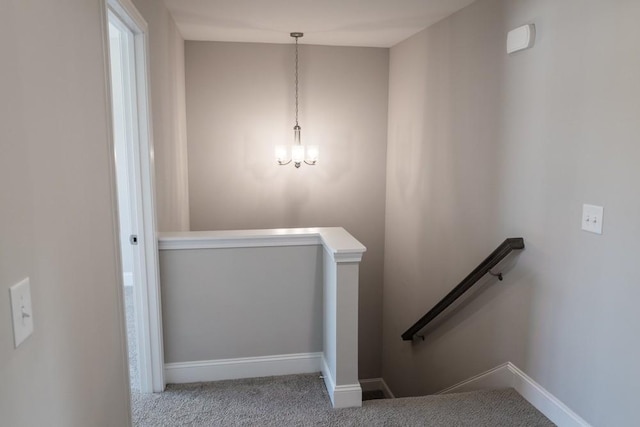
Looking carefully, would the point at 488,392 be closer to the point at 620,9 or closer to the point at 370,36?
the point at 620,9

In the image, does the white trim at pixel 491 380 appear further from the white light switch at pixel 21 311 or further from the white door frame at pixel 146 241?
the white light switch at pixel 21 311

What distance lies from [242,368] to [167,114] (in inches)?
69.8

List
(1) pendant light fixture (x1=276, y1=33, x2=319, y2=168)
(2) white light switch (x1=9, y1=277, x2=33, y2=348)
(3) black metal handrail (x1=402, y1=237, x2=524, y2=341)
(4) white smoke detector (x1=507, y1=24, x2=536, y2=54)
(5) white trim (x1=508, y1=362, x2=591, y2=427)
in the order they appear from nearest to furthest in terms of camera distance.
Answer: (2) white light switch (x1=9, y1=277, x2=33, y2=348) → (5) white trim (x1=508, y1=362, x2=591, y2=427) → (4) white smoke detector (x1=507, y1=24, x2=536, y2=54) → (3) black metal handrail (x1=402, y1=237, x2=524, y2=341) → (1) pendant light fixture (x1=276, y1=33, x2=319, y2=168)

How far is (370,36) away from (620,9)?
243 cm

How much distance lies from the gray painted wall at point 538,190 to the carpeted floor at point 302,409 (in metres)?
0.28

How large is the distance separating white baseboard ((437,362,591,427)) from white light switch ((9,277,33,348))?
2298 millimetres

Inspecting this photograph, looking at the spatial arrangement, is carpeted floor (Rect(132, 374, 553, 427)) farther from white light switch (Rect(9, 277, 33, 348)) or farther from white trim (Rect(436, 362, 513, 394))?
white light switch (Rect(9, 277, 33, 348))

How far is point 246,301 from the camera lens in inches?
106

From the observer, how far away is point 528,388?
245cm

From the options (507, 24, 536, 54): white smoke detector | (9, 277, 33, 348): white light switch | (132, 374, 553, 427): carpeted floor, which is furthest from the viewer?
(507, 24, 536, 54): white smoke detector

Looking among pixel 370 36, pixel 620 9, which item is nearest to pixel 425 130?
pixel 370 36

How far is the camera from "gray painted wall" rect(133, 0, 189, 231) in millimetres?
2613

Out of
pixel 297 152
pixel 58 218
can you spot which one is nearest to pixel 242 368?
pixel 58 218

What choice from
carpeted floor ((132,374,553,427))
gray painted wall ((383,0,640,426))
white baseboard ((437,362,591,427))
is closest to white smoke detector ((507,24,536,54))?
gray painted wall ((383,0,640,426))
